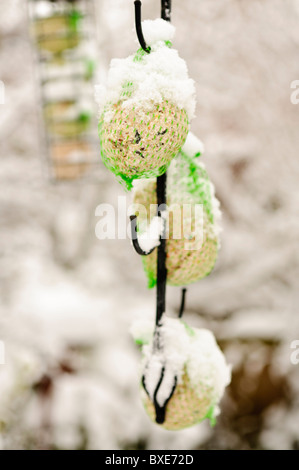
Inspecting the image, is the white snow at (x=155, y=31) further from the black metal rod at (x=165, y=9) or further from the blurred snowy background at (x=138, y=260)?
the blurred snowy background at (x=138, y=260)

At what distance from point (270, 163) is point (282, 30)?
685 mm

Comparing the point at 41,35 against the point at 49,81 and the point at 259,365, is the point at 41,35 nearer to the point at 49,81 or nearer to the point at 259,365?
the point at 49,81

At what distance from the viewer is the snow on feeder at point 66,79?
200 centimetres

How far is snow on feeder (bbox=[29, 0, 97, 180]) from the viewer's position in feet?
6.55

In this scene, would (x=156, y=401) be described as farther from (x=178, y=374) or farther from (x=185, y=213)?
(x=185, y=213)

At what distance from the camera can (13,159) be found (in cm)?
231

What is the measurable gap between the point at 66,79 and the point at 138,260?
110 centimetres

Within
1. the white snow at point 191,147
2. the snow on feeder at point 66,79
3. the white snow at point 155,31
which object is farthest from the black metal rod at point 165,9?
the snow on feeder at point 66,79

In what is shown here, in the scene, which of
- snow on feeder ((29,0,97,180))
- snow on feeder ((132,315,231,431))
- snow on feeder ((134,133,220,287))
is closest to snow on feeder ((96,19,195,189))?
snow on feeder ((134,133,220,287))

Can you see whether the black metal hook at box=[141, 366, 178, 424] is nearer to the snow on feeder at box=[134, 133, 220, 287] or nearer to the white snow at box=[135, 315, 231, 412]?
the white snow at box=[135, 315, 231, 412]

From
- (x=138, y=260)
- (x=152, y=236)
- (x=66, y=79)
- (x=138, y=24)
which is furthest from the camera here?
(x=138, y=260)

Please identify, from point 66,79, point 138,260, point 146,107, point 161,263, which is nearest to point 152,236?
point 161,263

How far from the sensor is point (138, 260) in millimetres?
2459
